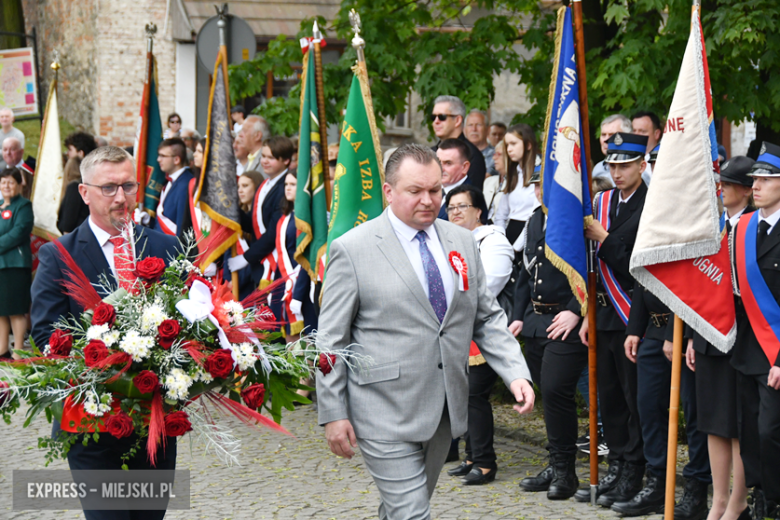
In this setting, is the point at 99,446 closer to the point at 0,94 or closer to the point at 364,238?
the point at 364,238

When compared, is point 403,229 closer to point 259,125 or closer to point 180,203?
point 180,203

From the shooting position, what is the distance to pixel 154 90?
37.1ft

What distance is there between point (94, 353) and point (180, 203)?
7.21 m

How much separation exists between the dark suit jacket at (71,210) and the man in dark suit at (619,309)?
21.1 ft

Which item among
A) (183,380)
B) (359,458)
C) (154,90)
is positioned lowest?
(359,458)

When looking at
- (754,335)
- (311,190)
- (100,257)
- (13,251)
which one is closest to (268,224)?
(311,190)

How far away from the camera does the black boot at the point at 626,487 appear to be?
603 cm

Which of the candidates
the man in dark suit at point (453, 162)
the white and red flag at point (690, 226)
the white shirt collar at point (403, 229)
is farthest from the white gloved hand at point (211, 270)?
the white shirt collar at point (403, 229)

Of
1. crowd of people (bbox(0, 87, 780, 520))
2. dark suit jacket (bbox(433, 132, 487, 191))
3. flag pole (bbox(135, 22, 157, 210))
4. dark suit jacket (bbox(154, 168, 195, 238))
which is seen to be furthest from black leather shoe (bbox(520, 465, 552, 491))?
flag pole (bbox(135, 22, 157, 210))

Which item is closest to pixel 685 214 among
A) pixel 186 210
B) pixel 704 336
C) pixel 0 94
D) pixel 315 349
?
pixel 704 336

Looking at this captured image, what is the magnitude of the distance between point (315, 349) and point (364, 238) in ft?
2.09

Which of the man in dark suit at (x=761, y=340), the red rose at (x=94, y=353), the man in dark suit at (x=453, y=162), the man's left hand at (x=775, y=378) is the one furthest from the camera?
the man in dark suit at (x=453, y=162)

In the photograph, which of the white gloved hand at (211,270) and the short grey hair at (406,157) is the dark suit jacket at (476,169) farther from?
the short grey hair at (406,157)

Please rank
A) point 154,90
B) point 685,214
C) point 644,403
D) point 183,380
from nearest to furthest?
1. point 183,380
2. point 685,214
3. point 644,403
4. point 154,90
